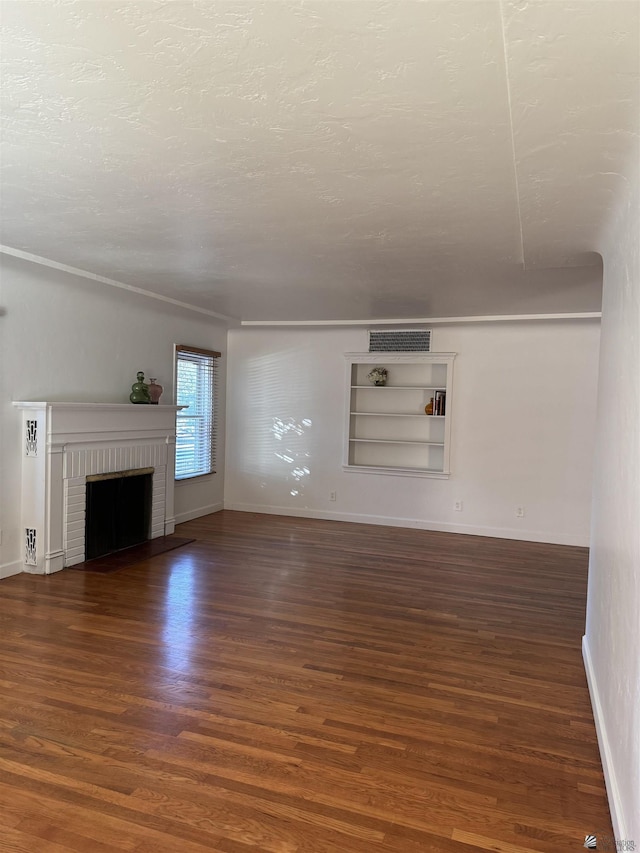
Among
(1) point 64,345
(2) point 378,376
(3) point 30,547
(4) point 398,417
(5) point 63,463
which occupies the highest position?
(1) point 64,345

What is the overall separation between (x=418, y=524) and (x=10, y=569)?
4.27m

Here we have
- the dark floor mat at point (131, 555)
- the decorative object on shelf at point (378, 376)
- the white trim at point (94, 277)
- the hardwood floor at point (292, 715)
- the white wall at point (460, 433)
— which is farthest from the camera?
the decorative object on shelf at point (378, 376)

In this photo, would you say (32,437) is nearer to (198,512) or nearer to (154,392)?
(154,392)

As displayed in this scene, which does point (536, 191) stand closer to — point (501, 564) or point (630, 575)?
point (630, 575)

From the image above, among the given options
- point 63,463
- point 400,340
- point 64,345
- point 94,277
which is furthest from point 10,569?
point 400,340

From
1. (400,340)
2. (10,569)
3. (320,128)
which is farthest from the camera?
(400,340)

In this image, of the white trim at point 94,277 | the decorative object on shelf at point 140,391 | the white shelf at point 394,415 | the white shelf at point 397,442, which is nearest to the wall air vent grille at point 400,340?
the white shelf at point 394,415

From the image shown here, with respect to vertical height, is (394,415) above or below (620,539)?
above

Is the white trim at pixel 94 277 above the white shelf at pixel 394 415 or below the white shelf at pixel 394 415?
above

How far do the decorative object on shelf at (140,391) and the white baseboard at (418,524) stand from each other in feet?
8.06

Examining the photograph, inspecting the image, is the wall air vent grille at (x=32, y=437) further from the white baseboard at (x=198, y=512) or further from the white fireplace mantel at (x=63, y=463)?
the white baseboard at (x=198, y=512)

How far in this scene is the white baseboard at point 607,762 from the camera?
6.38 feet

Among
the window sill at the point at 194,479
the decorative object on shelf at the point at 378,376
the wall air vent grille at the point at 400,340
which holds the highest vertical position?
the wall air vent grille at the point at 400,340

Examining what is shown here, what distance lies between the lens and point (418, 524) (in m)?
7.05
